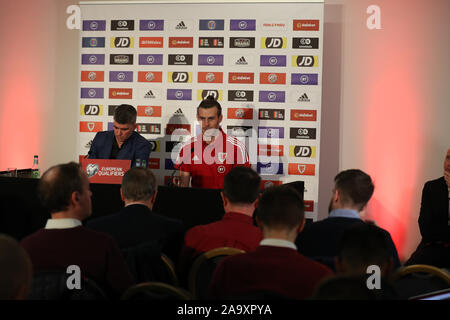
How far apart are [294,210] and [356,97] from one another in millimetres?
3337

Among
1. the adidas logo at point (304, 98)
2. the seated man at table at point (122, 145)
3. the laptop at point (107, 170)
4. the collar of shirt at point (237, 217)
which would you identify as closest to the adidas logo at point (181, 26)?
the seated man at table at point (122, 145)

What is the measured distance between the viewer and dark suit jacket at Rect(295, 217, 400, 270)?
1.96 meters

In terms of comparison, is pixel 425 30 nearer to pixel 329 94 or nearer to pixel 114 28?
pixel 329 94

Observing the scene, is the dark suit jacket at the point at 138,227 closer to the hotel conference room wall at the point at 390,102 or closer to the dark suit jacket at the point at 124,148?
the dark suit jacket at the point at 124,148

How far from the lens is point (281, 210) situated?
1588 mm

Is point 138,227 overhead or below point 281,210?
below

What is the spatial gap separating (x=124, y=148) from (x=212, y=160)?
0.74 metres

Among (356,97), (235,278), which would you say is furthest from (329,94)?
(235,278)

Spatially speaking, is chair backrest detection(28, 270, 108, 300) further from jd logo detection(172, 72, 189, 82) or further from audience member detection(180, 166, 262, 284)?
jd logo detection(172, 72, 189, 82)

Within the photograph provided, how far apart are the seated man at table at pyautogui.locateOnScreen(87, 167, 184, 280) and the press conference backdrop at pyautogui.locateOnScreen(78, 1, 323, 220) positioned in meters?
2.37

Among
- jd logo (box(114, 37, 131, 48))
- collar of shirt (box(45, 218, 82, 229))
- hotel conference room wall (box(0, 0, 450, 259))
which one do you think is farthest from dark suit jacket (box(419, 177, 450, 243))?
jd logo (box(114, 37, 131, 48))

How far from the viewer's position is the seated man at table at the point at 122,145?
12.6 feet

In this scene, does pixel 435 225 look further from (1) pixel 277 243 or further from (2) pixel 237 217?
(1) pixel 277 243

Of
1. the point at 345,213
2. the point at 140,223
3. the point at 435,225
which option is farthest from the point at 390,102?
the point at 140,223
